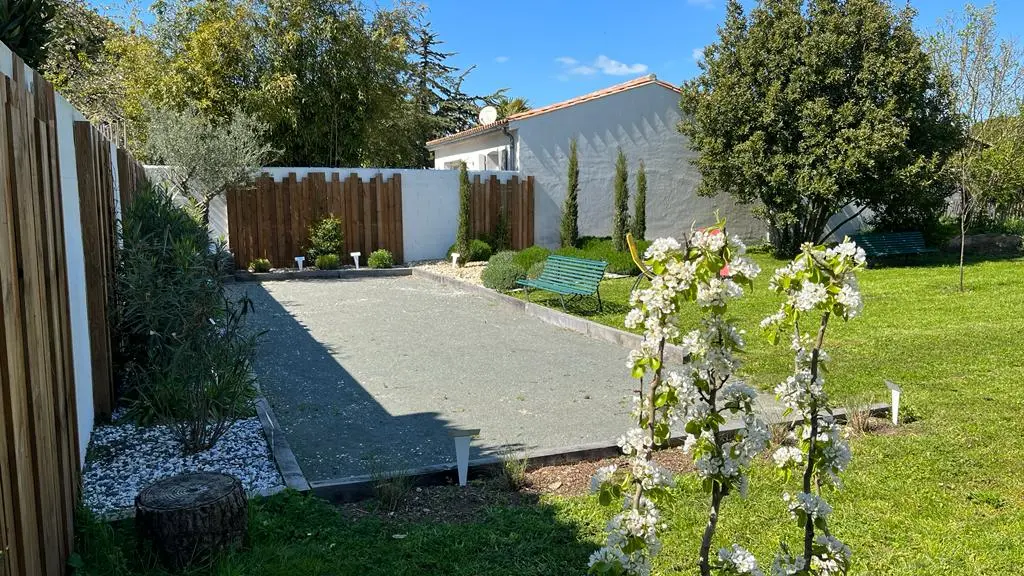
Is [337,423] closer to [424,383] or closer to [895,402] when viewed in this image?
[424,383]

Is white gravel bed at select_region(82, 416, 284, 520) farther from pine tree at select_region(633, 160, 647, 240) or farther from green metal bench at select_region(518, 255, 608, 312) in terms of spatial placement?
pine tree at select_region(633, 160, 647, 240)

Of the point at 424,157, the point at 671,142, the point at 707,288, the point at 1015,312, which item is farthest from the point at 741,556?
the point at 424,157

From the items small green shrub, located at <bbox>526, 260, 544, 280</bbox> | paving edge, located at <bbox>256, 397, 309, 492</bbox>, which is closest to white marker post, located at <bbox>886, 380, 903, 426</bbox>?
paving edge, located at <bbox>256, 397, 309, 492</bbox>

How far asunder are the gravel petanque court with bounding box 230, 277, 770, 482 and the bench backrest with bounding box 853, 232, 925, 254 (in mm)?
9860

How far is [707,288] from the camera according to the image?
2119 mm

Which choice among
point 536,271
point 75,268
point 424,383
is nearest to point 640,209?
point 536,271

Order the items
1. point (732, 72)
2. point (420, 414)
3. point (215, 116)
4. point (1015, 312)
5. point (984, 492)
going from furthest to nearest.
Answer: point (215, 116), point (732, 72), point (1015, 312), point (420, 414), point (984, 492)

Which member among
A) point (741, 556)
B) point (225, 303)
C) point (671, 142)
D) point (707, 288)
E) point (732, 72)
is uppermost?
point (732, 72)

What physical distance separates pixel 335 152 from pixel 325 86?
2254mm

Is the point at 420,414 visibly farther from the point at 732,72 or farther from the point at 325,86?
the point at 325,86

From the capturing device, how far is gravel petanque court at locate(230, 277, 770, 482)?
5285mm

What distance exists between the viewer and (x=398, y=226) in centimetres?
1775

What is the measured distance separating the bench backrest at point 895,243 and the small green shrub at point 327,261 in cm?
1253

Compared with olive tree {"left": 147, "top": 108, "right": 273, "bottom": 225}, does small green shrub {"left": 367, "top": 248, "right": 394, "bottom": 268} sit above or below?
below
